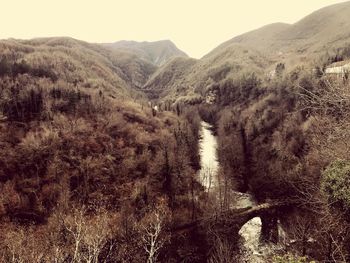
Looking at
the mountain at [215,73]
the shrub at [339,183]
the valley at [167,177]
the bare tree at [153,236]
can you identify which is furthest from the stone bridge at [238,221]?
the mountain at [215,73]

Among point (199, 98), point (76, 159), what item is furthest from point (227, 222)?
point (199, 98)

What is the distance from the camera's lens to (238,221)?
38.8 meters

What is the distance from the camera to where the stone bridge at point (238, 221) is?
3797 centimetres

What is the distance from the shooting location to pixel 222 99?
126 metres

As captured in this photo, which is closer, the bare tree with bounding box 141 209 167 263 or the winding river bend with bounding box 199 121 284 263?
the bare tree with bounding box 141 209 167 263

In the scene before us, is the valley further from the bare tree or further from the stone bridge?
the bare tree

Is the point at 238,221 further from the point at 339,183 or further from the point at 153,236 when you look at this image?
the point at 339,183

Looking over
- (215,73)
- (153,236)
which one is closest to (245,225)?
(153,236)

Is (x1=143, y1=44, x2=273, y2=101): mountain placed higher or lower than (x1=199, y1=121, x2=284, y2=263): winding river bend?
higher

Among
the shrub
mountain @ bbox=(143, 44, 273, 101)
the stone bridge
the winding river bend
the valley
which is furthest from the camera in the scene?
mountain @ bbox=(143, 44, 273, 101)

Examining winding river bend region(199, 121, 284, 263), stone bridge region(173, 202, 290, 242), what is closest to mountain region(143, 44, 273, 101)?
winding river bend region(199, 121, 284, 263)

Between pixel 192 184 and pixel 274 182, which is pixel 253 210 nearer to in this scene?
pixel 274 182

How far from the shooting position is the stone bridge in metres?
38.0

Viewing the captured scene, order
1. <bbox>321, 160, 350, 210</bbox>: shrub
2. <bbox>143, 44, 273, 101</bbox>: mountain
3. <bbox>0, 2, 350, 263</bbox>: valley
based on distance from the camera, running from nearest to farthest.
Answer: <bbox>321, 160, 350, 210</bbox>: shrub → <bbox>0, 2, 350, 263</bbox>: valley → <bbox>143, 44, 273, 101</bbox>: mountain
